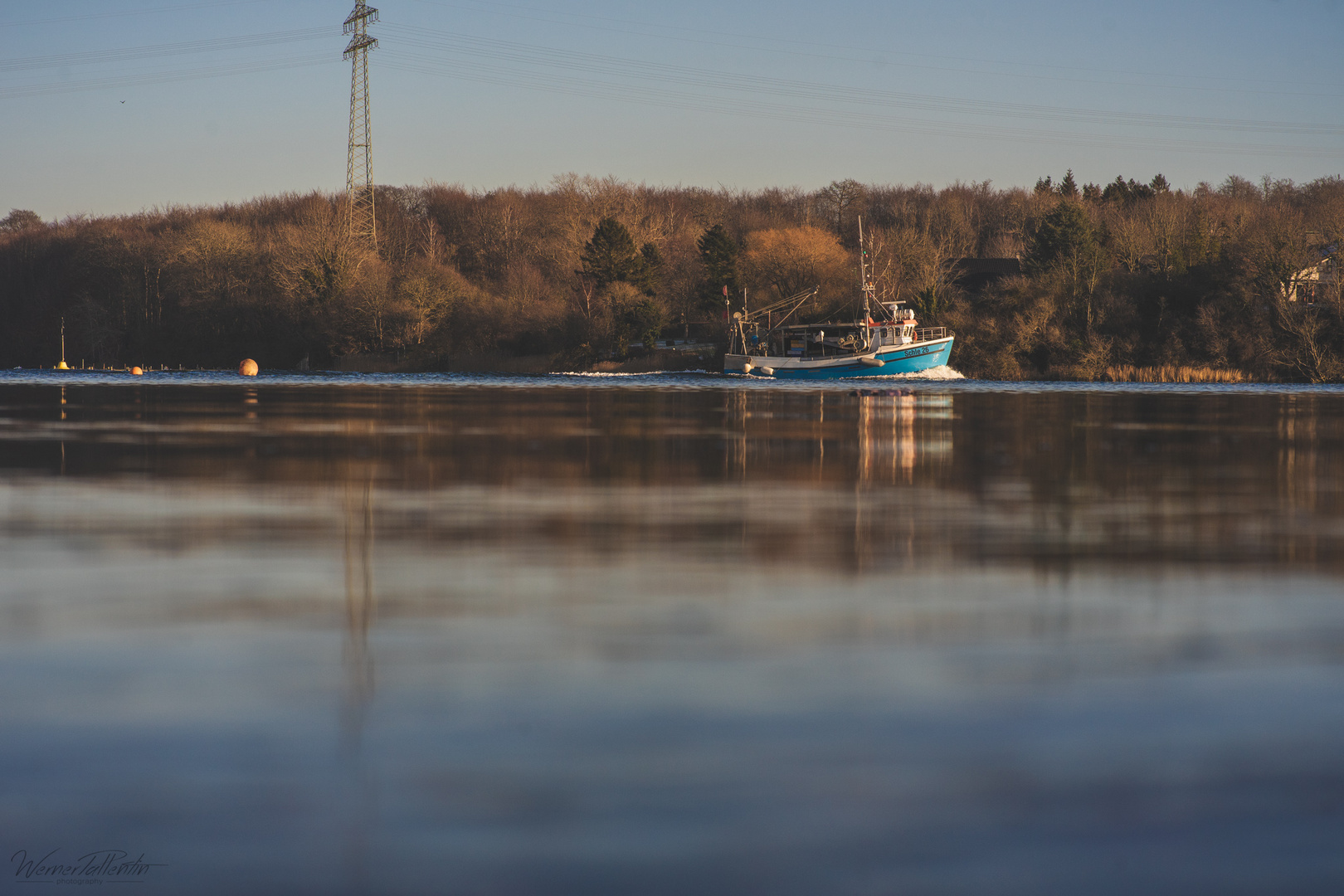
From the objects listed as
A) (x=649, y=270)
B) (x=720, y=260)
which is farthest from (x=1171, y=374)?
(x=649, y=270)

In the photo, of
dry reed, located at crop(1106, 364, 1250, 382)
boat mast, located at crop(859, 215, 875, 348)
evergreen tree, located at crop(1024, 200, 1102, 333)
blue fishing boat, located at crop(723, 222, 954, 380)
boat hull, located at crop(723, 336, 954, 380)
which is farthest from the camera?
boat mast, located at crop(859, 215, 875, 348)

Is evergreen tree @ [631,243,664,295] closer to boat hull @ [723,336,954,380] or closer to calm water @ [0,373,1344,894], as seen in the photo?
boat hull @ [723,336,954,380]

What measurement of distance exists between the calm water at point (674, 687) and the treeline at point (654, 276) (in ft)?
237

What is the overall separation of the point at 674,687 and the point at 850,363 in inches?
3337

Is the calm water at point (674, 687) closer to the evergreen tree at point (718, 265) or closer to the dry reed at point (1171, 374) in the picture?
the dry reed at point (1171, 374)

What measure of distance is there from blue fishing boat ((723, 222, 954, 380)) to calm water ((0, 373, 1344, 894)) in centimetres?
7101

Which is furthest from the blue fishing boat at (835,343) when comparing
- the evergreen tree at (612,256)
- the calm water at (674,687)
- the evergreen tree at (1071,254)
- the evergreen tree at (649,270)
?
the calm water at (674,687)

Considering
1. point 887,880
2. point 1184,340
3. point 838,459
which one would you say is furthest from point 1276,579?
point 1184,340

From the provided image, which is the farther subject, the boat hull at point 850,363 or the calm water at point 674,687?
the boat hull at point 850,363

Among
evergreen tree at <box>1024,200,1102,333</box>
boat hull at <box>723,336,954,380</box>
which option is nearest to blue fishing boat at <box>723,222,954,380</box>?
boat hull at <box>723,336,954,380</box>

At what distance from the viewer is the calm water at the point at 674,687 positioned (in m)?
4.96

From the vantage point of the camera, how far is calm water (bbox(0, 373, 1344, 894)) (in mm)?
4961

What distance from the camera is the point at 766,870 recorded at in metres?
4.79

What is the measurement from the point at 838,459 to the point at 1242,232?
83.7 meters
